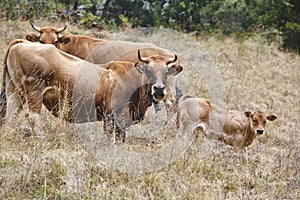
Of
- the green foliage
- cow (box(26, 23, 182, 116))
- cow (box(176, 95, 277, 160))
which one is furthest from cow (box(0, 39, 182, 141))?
the green foliage

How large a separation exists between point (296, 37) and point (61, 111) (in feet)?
39.5

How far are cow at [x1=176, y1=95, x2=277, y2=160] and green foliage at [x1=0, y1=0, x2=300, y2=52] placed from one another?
28.0 ft

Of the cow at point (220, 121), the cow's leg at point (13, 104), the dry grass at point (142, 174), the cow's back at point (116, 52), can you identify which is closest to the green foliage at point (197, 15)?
the cow's back at point (116, 52)

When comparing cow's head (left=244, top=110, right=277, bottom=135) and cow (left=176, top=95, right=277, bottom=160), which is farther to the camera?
cow (left=176, top=95, right=277, bottom=160)

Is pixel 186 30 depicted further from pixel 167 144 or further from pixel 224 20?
pixel 167 144

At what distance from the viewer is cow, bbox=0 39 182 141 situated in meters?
6.67

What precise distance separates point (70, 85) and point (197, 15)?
1248 centimetres

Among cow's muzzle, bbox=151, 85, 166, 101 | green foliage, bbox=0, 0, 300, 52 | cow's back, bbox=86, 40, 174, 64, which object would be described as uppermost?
cow's muzzle, bbox=151, 85, 166, 101

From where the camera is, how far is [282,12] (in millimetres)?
16875

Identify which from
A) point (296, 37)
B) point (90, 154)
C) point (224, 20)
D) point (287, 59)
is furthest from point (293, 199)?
point (224, 20)

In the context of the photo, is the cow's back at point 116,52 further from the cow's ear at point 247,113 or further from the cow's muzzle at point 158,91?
the cow's muzzle at point 158,91

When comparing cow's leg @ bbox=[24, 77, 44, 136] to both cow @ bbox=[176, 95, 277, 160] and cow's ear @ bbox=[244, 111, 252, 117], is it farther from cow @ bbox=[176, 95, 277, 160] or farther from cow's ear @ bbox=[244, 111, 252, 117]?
cow's ear @ bbox=[244, 111, 252, 117]

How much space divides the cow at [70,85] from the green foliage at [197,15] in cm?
987

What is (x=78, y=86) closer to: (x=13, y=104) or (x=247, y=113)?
(x=13, y=104)
